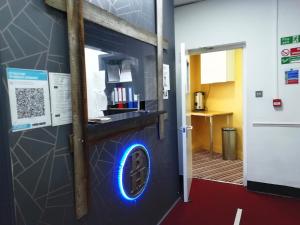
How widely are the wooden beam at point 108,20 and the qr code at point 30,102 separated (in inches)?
18.1

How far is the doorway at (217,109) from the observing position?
179 inches

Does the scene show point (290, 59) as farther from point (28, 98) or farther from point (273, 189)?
point (28, 98)

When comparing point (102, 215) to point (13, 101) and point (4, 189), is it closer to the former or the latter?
point (4, 189)

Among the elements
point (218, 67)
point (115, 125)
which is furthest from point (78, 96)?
point (218, 67)

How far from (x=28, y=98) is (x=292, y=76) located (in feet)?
9.46

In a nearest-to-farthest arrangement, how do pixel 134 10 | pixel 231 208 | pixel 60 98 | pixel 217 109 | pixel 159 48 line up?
1. pixel 60 98
2. pixel 134 10
3. pixel 159 48
4. pixel 231 208
5. pixel 217 109

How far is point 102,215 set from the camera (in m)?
1.61

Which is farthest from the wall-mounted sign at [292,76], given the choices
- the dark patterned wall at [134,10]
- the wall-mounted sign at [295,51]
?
the dark patterned wall at [134,10]

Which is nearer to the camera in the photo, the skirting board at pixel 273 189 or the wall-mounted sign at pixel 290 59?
the wall-mounted sign at pixel 290 59

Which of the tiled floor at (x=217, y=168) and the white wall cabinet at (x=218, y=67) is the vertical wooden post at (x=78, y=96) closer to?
the tiled floor at (x=217, y=168)

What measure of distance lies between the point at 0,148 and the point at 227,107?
4.58 meters

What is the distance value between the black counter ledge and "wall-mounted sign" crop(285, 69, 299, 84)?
1.84 m

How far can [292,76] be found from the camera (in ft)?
9.18

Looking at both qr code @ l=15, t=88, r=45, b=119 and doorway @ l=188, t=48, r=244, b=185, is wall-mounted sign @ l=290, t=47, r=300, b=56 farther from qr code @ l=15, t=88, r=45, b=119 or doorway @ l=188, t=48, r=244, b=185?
qr code @ l=15, t=88, r=45, b=119
